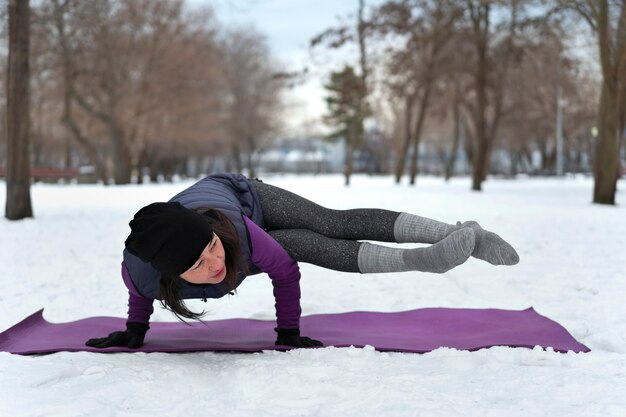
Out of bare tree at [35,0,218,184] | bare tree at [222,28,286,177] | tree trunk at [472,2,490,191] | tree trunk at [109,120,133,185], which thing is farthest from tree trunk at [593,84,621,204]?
bare tree at [222,28,286,177]

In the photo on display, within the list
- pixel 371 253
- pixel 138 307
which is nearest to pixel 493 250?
pixel 371 253

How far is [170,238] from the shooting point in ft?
9.68

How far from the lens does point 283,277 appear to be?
11.6 feet

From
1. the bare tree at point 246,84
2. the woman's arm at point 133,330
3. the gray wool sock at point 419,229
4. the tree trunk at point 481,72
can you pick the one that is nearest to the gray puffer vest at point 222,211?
the woman's arm at point 133,330

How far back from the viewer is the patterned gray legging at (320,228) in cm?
358

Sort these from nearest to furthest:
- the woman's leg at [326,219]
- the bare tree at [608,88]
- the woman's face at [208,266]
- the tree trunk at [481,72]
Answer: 1. the woman's face at [208,266]
2. the woman's leg at [326,219]
3. the bare tree at [608,88]
4. the tree trunk at [481,72]

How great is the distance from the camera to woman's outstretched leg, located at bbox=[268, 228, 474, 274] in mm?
3311

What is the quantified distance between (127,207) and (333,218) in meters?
12.4

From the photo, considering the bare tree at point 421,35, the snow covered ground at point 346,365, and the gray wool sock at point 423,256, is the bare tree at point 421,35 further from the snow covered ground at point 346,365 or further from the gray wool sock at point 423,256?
the gray wool sock at point 423,256

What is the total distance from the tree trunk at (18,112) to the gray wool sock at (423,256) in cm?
1028

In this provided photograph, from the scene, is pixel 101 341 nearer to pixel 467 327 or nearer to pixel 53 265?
pixel 467 327

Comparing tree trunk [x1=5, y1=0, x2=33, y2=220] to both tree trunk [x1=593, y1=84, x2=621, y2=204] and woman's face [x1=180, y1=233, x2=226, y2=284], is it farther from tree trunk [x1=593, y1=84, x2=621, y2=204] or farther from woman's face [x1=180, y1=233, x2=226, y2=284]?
tree trunk [x1=593, y1=84, x2=621, y2=204]

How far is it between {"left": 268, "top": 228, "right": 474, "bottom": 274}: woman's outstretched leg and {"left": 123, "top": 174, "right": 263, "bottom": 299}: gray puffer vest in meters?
0.25

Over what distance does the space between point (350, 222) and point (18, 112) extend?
32.9ft
